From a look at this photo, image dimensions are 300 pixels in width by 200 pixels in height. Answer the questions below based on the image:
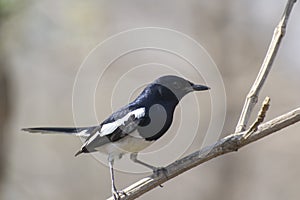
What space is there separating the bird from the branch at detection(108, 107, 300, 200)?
1.13 ft

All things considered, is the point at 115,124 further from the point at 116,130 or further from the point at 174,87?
the point at 174,87

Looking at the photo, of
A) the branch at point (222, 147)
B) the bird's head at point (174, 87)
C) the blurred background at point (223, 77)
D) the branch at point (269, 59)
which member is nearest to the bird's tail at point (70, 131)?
the bird's head at point (174, 87)

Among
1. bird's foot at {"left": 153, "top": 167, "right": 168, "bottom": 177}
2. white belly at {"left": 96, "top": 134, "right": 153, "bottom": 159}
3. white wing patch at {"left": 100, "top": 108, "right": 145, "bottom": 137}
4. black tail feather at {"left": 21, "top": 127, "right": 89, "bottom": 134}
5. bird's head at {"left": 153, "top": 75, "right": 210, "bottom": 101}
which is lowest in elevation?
bird's foot at {"left": 153, "top": 167, "right": 168, "bottom": 177}

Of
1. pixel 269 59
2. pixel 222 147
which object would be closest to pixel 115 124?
pixel 222 147

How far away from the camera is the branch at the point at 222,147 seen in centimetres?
209

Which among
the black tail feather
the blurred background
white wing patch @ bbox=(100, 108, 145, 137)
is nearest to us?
the black tail feather

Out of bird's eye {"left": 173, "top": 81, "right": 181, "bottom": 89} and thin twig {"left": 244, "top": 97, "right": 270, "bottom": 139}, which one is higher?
bird's eye {"left": 173, "top": 81, "right": 181, "bottom": 89}

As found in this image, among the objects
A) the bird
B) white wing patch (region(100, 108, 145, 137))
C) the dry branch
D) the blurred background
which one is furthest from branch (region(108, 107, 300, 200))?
the blurred background

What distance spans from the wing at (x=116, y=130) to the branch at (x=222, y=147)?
17.0 inches

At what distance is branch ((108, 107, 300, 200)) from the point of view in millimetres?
2086

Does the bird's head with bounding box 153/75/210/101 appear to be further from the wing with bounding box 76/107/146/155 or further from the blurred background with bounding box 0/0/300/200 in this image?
the blurred background with bounding box 0/0/300/200

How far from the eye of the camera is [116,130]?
279 cm

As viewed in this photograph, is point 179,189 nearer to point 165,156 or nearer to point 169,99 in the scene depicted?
point 165,156

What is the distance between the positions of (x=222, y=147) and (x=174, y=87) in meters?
0.62
